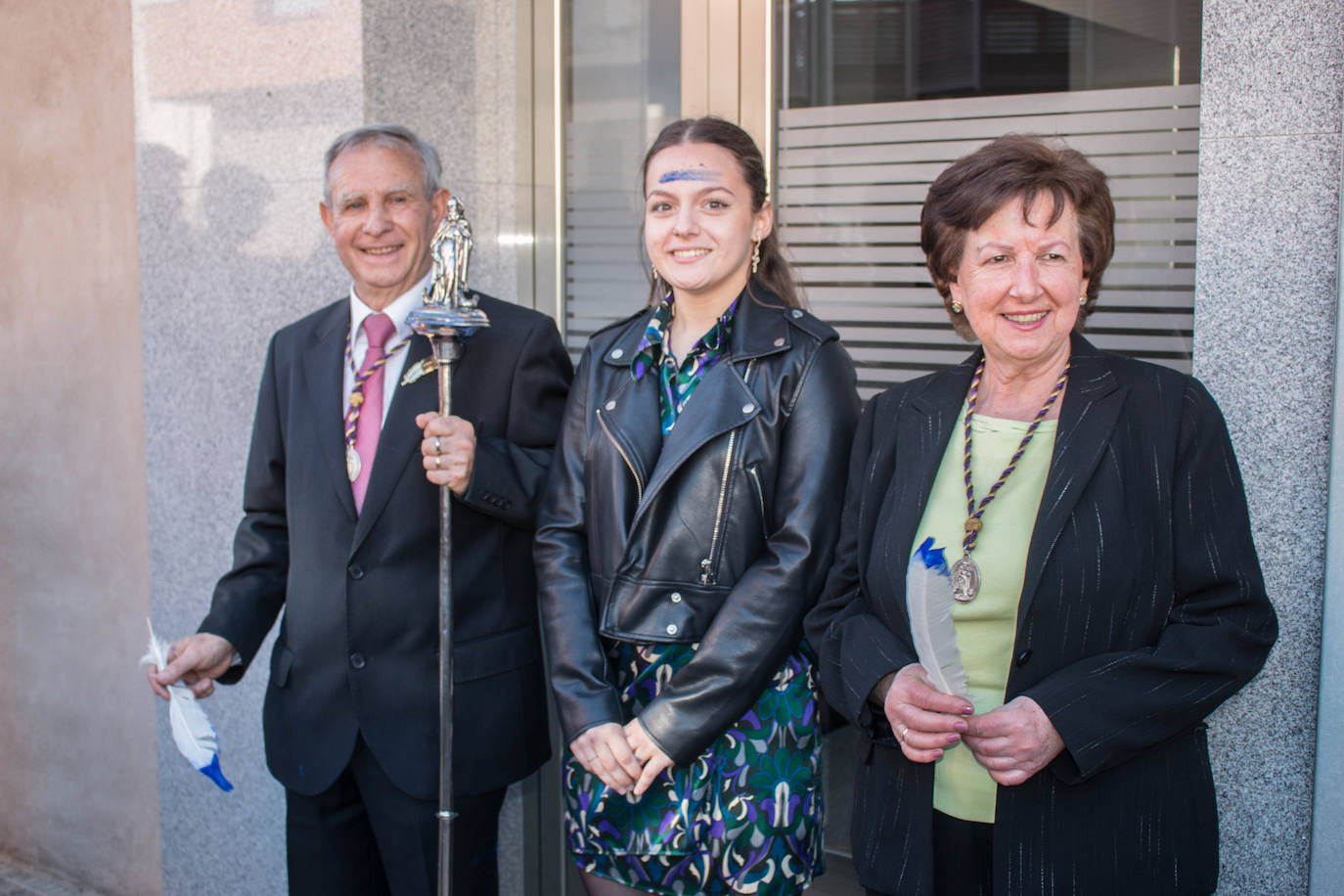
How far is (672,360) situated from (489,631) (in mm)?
871

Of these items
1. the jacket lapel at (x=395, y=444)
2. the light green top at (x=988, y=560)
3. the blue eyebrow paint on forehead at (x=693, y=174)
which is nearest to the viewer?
the light green top at (x=988, y=560)

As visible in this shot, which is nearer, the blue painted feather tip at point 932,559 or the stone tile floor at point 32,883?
the blue painted feather tip at point 932,559

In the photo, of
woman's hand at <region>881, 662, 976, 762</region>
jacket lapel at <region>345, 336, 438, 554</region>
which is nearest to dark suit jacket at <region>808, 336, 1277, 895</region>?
woman's hand at <region>881, 662, 976, 762</region>

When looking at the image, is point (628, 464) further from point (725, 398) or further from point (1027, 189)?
point (1027, 189)

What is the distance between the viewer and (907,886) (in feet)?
8.13

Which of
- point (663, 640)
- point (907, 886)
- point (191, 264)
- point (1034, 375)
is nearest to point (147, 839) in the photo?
point (191, 264)

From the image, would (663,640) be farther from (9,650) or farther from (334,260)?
(9,650)

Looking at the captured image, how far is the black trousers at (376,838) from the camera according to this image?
319 cm

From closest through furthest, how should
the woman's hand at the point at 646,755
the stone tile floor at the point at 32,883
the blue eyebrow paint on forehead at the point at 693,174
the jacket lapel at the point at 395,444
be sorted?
the woman's hand at the point at 646,755, the blue eyebrow paint on forehead at the point at 693,174, the jacket lapel at the point at 395,444, the stone tile floor at the point at 32,883

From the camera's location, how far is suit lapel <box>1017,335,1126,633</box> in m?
2.33

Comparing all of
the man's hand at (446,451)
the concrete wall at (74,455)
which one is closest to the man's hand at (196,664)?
the man's hand at (446,451)

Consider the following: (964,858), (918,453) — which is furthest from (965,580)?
(964,858)

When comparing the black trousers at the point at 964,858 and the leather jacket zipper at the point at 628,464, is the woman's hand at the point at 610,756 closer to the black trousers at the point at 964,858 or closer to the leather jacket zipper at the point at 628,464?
the leather jacket zipper at the point at 628,464

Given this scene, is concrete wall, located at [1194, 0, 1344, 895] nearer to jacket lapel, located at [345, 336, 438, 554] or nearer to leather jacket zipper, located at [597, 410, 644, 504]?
leather jacket zipper, located at [597, 410, 644, 504]
